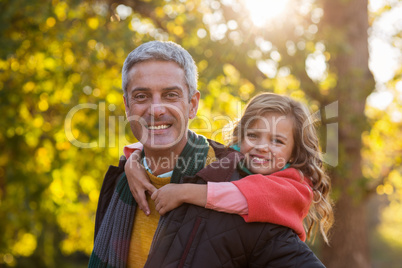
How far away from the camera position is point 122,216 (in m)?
2.06

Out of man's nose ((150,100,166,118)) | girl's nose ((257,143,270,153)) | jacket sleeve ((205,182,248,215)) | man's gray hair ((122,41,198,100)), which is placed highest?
man's gray hair ((122,41,198,100))

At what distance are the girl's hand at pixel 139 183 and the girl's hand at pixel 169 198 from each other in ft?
0.46

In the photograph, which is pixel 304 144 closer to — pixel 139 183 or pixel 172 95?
pixel 172 95

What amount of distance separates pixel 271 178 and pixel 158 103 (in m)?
0.67

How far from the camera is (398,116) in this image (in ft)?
25.2

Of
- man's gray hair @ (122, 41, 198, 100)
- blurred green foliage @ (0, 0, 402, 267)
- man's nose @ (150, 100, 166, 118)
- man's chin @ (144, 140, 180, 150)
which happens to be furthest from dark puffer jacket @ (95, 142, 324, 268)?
blurred green foliage @ (0, 0, 402, 267)

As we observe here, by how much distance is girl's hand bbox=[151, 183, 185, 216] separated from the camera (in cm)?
177

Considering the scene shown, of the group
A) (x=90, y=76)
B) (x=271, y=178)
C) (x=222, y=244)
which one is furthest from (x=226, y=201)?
(x=90, y=76)

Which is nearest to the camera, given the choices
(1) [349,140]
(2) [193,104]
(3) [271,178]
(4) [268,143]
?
(3) [271,178]

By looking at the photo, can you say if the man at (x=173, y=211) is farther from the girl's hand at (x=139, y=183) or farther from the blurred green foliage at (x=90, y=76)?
the blurred green foliage at (x=90, y=76)

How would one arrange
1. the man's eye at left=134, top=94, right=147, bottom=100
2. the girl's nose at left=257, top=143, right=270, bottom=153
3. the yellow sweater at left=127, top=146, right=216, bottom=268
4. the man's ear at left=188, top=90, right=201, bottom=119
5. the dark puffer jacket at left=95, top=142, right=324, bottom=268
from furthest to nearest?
1. the girl's nose at left=257, top=143, right=270, bottom=153
2. the man's ear at left=188, top=90, right=201, bottom=119
3. the man's eye at left=134, top=94, right=147, bottom=100
4. the yellow sweater at left=127, top=146, right=216, bottom=268
5. the dark puffer jacket at left=95, top=142, right=324, bottom=268

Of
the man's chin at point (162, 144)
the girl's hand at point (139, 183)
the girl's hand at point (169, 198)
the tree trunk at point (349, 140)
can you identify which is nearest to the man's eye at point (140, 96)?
the man's chin at point (162, 144)

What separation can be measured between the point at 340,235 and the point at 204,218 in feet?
18.6

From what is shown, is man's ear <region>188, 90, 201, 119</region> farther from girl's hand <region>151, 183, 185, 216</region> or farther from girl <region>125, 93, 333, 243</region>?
girl's hand <region>151, 183, 185, 216</region>
